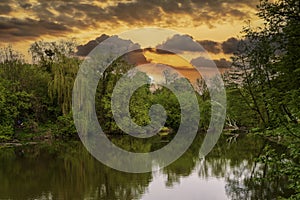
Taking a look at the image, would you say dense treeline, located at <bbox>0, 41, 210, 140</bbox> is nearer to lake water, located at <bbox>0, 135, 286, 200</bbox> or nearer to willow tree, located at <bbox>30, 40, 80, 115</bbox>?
willow tree, located at <bbox>30, 40, 80, 115</bbox>

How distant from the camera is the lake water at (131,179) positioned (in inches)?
642

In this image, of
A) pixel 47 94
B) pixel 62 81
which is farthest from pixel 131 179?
pixel 47 94

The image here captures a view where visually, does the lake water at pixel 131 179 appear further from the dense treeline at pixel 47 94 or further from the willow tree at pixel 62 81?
the willow tree at pixel 62 81

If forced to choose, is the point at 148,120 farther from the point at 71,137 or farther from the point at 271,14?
the point at 271,14

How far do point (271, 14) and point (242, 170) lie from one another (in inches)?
577

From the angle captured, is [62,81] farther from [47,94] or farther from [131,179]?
[131,179]

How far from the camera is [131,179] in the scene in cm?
1950

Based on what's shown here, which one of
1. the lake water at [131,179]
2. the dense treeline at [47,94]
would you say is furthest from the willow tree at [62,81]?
the lake water at [131,179]

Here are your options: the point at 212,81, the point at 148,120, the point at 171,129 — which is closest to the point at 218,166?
the point at 148,120


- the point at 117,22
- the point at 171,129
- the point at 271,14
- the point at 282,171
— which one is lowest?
the point at 171,129

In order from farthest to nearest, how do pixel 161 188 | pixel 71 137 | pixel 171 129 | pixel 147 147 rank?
pixel 171 129
pixel 71 137
pixel 147 147
pixel 161 188

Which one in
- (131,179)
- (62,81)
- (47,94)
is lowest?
(131,179)

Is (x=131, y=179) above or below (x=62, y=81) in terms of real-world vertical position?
below

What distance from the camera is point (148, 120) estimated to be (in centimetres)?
4441
